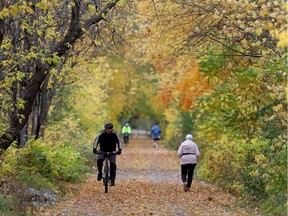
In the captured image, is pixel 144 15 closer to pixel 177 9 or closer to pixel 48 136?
pixel 177 9

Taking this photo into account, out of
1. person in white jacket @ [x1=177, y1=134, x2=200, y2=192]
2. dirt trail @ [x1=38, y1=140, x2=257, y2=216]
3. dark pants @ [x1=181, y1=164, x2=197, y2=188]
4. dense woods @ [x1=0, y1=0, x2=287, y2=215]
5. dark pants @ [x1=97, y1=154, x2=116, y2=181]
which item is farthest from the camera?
person in white jacket @ [x1=177, y1=134, x2=200, y2=192]

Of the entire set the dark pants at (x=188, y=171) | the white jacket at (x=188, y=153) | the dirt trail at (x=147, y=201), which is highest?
the white jacket at (x=188, y=153)

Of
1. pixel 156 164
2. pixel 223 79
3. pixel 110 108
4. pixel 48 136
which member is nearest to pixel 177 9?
pixel 223 79

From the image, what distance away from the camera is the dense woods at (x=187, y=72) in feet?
51.9

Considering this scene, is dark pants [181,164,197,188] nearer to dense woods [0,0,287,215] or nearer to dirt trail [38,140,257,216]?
dirt trail [38,140,257,216]

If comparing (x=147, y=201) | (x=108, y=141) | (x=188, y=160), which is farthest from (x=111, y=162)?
(x=147, y=201)

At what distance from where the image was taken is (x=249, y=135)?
23.3 metres

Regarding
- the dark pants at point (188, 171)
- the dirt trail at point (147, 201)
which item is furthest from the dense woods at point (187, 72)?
the dark pants at point (188, 171)

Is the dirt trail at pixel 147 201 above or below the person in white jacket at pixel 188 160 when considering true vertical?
below

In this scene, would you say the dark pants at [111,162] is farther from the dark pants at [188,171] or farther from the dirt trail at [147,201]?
the dark pants at [188,171]

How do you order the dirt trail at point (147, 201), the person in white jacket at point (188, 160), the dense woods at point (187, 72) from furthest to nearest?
1. the person in white jacket at point (188, 160)
2. the dirt trail at point (147, 201)
3. the dense woods at point (187, 72)

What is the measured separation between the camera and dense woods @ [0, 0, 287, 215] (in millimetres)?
15827

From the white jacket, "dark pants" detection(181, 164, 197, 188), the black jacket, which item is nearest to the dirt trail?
"dark pants" detection(181, 164, 197, 188)

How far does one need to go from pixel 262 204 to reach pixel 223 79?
7.78 meters
